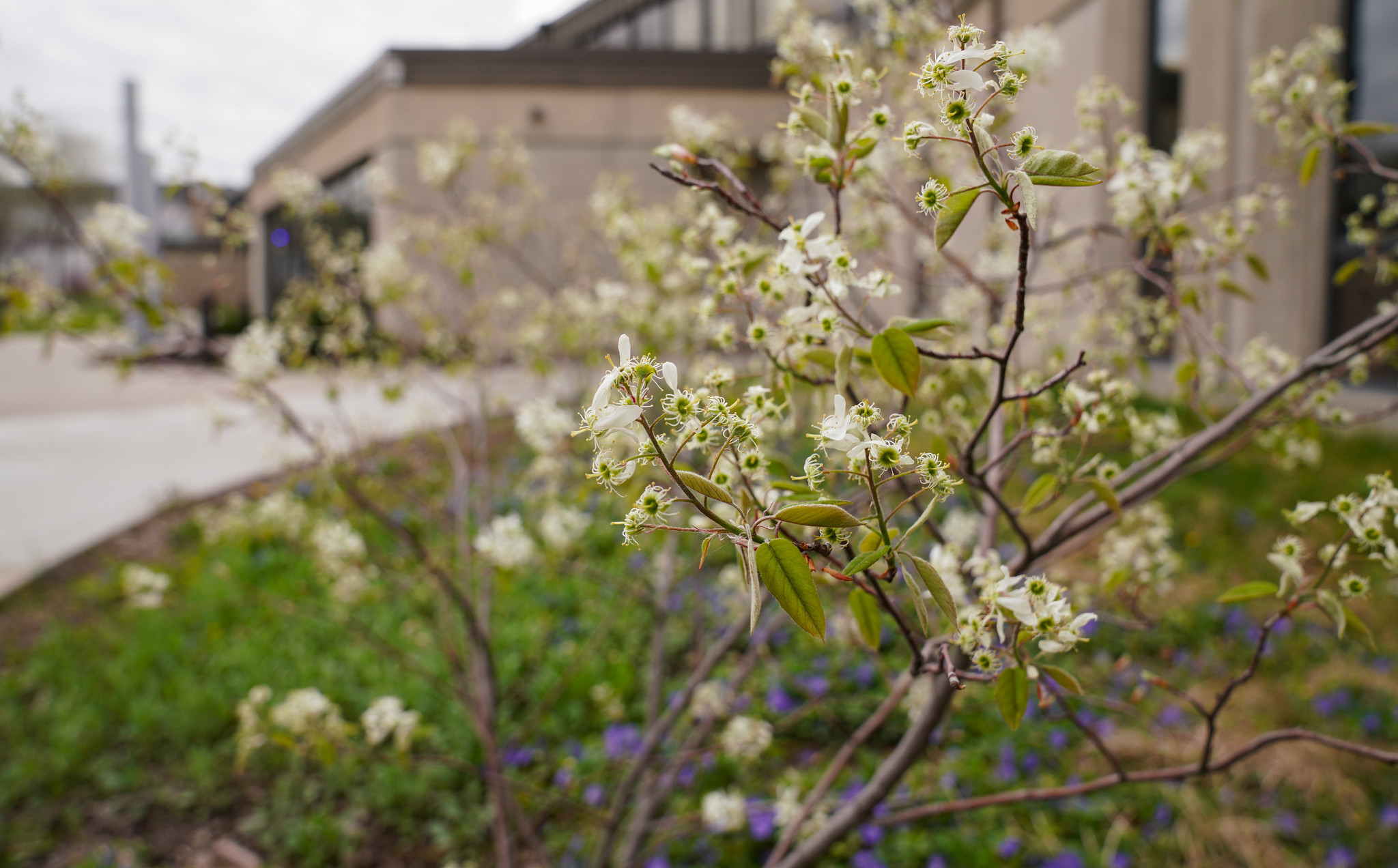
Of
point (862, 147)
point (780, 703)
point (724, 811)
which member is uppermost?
point (862, 147)

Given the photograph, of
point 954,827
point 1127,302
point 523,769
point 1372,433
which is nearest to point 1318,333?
point 1372,433

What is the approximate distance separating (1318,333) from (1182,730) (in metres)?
4.00

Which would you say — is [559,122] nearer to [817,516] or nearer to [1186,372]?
[1186,372]

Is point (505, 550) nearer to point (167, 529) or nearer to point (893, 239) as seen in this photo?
point (167, 529)

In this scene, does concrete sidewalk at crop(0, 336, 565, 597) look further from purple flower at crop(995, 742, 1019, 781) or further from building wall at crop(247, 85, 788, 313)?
building wall at crop(247, 85, 788, 313)

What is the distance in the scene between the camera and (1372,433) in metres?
4.83

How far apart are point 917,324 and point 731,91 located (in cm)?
1181

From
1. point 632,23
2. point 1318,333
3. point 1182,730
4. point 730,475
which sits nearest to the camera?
Answer: point 730,475

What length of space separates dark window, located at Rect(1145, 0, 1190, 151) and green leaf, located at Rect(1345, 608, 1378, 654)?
248 inches

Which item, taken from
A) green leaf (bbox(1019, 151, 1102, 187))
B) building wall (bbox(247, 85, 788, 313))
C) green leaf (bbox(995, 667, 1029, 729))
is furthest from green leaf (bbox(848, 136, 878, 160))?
building wall (bbox(247, 85, 788, 313))

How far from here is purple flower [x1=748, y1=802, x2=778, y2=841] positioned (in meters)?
2.19

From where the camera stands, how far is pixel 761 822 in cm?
224

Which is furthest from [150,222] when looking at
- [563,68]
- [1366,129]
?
[563,68]

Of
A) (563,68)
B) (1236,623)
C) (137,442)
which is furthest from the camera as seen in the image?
(563,68)
